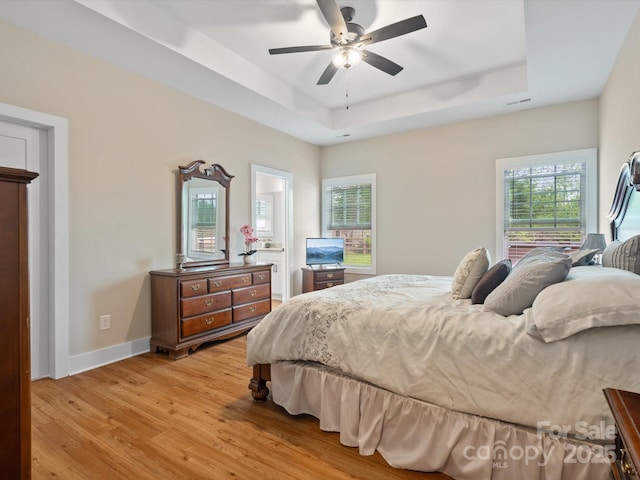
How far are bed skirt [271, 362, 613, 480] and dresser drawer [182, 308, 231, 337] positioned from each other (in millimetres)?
1506

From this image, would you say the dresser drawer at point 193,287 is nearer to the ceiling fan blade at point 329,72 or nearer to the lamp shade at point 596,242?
the ceiling fan blade at point 329,72

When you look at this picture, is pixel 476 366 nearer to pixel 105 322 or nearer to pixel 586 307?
pixel 586 307

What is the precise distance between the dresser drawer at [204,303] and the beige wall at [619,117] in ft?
12.2

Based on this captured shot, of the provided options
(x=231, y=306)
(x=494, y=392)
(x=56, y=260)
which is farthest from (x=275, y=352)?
(x=56, y=260)

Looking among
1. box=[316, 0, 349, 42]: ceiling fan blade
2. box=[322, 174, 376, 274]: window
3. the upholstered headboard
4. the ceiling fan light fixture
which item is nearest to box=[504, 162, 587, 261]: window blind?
the upholstered headboard

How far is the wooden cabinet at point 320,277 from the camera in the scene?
503 cm

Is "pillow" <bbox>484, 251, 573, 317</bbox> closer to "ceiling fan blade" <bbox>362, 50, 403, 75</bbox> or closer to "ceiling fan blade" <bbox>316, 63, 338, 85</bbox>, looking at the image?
"ceiling fan blade" <bbox>362, 50, 403, 75</bbox>

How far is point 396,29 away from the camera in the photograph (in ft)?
7.93

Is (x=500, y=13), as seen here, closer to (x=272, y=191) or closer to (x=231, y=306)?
(x=231, y=306)

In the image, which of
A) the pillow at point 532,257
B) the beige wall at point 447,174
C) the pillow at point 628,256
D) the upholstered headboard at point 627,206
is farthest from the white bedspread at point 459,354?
the beige wall at point 447,174

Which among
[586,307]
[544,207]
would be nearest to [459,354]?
[586,307]

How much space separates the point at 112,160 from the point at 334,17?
7.65 feet

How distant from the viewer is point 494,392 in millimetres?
1475

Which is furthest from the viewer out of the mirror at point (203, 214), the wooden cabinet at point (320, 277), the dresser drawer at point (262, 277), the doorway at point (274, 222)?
the wooden cabinet at point (320, 277)
